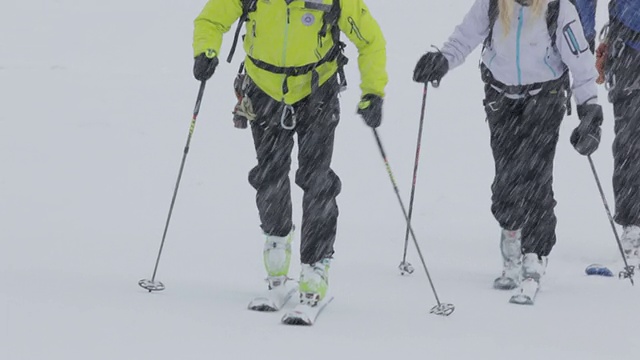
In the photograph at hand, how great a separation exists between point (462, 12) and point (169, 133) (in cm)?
985

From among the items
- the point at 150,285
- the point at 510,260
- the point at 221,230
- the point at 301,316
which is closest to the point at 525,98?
the point at 510,260

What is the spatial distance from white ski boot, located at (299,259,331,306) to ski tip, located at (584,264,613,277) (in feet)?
7.94

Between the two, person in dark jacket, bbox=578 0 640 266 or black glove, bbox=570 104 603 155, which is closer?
black glove, bbox=570 104 603 155

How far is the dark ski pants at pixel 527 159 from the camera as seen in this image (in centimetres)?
689

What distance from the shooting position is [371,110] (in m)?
6.04

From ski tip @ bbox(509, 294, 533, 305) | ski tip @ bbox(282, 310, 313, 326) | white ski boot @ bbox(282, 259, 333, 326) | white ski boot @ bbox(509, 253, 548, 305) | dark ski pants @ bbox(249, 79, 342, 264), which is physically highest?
dark ski pants @ bbox(249, 79, 342, 264)

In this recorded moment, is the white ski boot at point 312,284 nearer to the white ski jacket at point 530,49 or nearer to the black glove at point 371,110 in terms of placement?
the black glove at point 371,110

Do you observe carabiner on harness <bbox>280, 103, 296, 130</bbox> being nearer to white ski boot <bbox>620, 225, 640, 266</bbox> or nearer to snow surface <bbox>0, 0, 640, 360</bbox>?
snow surface <bbox>0, 0, 640, 360</bbox>

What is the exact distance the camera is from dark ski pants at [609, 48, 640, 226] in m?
7.92

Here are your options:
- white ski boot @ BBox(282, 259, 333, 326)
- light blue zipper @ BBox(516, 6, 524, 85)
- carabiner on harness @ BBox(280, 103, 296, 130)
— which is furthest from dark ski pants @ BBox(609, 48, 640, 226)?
carabiner on harness @ BBox(280, 103, 296, 130)

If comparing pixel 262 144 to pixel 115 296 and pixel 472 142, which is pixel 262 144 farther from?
pixel 472 142

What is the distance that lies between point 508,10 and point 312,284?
79.3 inches

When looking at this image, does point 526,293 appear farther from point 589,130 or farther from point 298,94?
point 298,94

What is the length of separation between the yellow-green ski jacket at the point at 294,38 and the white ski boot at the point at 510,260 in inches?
62.8
